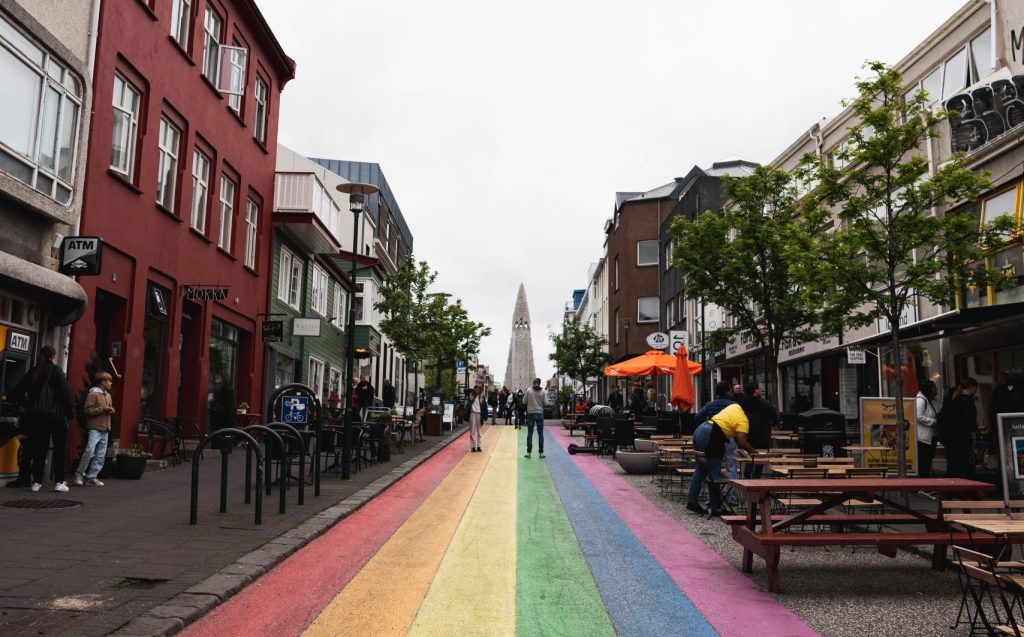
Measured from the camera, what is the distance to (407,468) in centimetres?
1619

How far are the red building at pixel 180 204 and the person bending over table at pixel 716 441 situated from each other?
943cm

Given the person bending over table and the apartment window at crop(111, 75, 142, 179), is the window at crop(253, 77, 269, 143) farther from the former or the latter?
the person bending over table

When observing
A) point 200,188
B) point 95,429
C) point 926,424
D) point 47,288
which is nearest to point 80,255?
point 47,288

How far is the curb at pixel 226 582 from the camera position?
501 cm

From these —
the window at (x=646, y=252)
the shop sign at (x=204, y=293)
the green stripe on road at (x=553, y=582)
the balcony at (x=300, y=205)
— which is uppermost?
the window at (x=646, y=252)

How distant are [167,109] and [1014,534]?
1636 centimetres

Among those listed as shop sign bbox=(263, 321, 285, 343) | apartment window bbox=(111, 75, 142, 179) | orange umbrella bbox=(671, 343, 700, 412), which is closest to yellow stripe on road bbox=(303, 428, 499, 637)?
apartment window bbox=(111, 75, 142, 179)

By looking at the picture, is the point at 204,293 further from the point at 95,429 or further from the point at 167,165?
the point at 95,429

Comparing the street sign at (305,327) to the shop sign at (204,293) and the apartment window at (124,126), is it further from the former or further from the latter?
the apartment window at (124,126)

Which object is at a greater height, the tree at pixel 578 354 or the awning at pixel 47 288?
the tree at pixel 578 354

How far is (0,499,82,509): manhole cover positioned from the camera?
31.3 ft

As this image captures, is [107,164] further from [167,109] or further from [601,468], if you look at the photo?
[601,468]

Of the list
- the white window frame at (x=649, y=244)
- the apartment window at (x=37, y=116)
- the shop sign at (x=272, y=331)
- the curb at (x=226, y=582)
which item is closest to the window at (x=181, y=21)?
the apartment window at (x=37, y=116)

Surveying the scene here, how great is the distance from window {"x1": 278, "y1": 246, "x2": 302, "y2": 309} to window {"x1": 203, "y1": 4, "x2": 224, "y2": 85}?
682 cm
